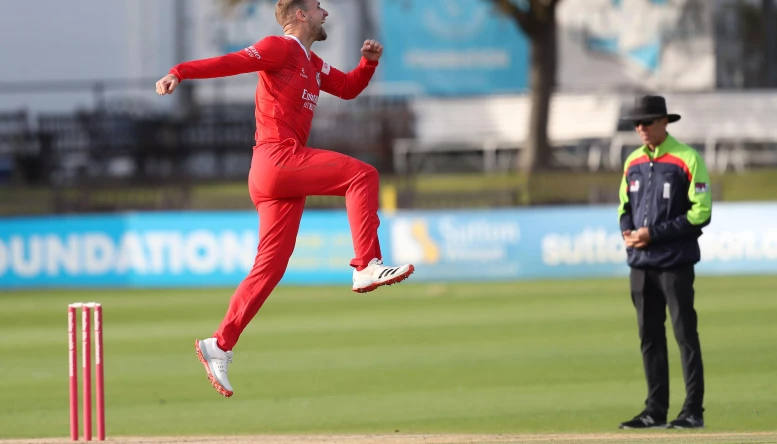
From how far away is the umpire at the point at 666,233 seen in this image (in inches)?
347

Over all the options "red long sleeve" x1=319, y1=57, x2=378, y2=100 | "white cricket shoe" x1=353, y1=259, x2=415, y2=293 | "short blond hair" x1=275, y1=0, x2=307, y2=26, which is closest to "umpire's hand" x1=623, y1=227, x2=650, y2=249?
"white cricket shoe" x1=353, y1=259, x2=415, y2=293

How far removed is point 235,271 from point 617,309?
21.3ft

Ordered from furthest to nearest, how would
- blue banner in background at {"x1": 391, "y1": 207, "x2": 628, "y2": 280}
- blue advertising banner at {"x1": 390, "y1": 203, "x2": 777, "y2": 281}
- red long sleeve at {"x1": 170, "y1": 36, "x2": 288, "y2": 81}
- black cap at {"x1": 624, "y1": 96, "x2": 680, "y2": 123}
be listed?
blue banner in background at {"x1": 391, "y1": 207, "x2": 628, "y2": 280} < blue advertising banner at {"x1": 390, "y1": 203, "x2": 777, "y2": 281} < black cap at {"x1": 624, "y1": 96, "x2": 680, "y2": 123} < red long sleeve at {"x1": 170, "y1": 36, "x2": 288, "y2": 81}

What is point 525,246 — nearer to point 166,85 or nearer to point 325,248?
point 325,248

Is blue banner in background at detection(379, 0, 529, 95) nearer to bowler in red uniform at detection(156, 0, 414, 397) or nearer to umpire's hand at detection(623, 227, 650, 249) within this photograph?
umpire's hand at detection(623, 227, 650, 249)

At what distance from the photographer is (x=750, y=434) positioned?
330 inches

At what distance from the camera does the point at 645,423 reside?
29.6 feet

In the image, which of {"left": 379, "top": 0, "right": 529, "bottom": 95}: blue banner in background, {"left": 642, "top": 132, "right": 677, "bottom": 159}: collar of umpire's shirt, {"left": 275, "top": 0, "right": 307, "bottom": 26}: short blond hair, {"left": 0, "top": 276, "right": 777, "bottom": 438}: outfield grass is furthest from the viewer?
{"left": 379, "top": 0, "right": 529, "bottom": 95}: blue banner in background

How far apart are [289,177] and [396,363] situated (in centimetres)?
519

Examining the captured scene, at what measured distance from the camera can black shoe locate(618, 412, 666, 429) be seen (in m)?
9.01

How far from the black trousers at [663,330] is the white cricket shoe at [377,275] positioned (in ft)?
7.59

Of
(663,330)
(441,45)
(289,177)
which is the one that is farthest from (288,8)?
(441,45)

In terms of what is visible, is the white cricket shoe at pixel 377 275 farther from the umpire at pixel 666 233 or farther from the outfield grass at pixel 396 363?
the umpire at pixel 666 233

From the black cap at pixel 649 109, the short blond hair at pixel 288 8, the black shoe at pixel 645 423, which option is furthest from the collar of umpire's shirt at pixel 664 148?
the short blond hair at pixel 288 8
